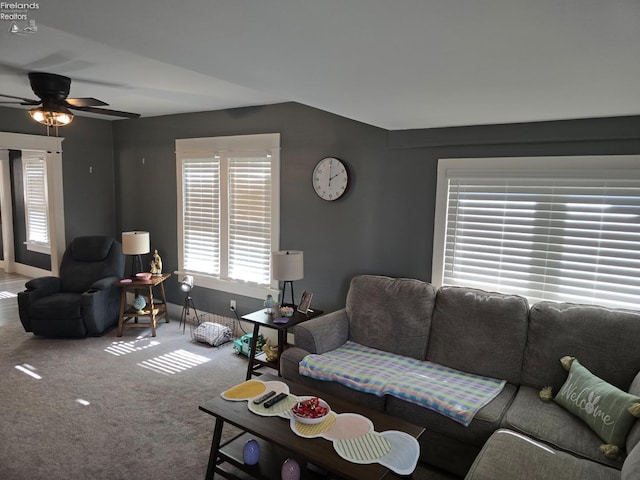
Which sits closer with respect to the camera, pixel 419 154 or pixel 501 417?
pixel 501 417

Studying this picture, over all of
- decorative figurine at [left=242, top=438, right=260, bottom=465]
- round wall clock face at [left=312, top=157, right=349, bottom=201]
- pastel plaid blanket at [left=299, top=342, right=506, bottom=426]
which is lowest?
decorative figurine at [left=242, top=438, right=260, bottom=465]

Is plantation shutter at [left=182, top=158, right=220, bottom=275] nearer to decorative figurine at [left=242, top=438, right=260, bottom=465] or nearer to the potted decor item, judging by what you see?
decorative figurine at [left=242, top=438, right=260, bottom=465]

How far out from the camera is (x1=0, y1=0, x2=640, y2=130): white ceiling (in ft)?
3.98

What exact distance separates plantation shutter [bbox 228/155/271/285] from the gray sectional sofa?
1.34 metres

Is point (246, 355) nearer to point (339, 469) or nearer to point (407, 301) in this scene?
point (407, 301)

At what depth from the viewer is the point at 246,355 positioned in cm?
424

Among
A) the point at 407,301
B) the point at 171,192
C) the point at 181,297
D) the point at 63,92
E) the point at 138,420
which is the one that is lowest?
the point at 138,420

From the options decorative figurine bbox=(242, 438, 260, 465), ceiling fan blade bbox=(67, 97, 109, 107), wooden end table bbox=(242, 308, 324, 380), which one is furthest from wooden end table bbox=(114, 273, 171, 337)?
decorative figurine bbox=(242, 438, 260, 465)

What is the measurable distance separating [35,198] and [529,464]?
25.9 feet

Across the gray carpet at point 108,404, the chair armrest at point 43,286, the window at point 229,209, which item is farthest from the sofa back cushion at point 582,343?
the chair armrest at point 43,286

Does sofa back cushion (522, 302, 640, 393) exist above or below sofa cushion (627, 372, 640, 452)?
above

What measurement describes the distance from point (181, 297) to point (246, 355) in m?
1.60

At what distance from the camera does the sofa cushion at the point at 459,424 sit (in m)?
2.35

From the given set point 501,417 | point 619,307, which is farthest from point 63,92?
point 619,307
